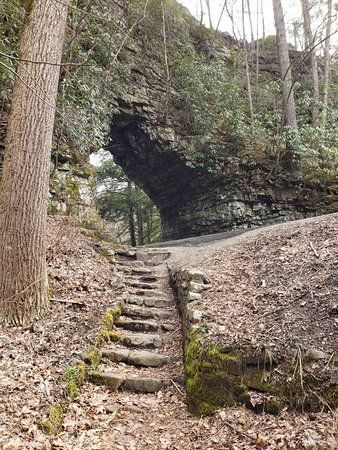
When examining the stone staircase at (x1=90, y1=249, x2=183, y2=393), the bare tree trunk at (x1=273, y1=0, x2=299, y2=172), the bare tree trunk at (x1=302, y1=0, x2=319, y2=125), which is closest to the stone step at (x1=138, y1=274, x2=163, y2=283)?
the stone staircase at (x1=90, y1=249, x2=183, y2=393)

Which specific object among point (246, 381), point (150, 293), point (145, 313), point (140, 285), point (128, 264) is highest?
point (128, 264)

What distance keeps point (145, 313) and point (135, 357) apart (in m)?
1.24

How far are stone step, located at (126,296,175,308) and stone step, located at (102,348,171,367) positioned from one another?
145 centimetres

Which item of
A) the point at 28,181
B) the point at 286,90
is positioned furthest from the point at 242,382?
the point at 286,90

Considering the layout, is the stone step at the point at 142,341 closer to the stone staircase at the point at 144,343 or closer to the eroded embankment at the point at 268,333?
the stone staircase at the point at 144,343

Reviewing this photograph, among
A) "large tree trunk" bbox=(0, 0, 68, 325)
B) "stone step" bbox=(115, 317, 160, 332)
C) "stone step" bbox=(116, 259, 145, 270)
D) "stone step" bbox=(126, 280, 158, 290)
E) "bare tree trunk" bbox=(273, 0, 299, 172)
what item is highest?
"bare tree trunk" bbox=(273, 0, 299, 172)

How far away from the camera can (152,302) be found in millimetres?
5793

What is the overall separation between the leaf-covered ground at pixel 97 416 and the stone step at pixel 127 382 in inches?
3.3

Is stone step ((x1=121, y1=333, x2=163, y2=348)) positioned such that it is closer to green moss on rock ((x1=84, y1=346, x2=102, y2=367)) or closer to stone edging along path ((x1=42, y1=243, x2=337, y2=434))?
stone edging along path ((x1=42, y1=243, x2=337, y2=434))

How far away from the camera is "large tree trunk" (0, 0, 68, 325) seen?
13.1ft

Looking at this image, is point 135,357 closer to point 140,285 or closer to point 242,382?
point 242,382

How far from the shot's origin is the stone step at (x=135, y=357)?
405 centimetres

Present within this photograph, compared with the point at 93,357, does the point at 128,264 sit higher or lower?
higher

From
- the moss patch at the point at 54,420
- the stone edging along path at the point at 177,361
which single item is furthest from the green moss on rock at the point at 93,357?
the moss patch at the point at 54,420
